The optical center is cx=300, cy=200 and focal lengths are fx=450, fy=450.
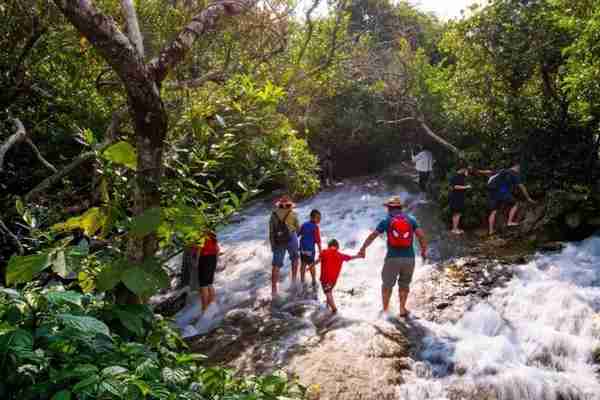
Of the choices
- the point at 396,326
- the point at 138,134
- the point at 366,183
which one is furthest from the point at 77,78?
the point at 366,183

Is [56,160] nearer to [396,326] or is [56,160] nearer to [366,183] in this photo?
[396,326]

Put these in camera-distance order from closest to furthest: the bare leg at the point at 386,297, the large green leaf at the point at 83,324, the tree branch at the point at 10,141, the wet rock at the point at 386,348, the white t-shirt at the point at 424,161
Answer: the large green leaf at the point at 83,324 < the tree branch at the point at 10,141 < the wet rock at the point at 386,348 < the bare leg at the point at 386,297 < the white t-shirt at the point at 424,161

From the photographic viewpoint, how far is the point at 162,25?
9195 millimetres

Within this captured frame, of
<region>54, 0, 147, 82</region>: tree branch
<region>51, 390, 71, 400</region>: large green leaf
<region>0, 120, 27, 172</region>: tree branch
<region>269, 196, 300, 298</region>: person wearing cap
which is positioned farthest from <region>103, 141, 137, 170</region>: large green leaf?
<region>269, 196, 300, 298</region>: person wearing cap

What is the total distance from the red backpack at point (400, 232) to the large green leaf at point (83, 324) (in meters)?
5.26

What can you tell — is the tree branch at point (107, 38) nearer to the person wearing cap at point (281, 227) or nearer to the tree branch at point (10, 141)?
the tree branch at point (10, 141)

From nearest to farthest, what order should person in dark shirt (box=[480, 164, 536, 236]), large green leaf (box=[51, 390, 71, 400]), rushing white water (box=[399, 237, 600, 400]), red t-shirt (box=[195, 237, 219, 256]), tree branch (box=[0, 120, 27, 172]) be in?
large green leaf (box=[51, 390, 71, 400]) → tree branch (box=[0, 120, 27, 172]) → rushing white water (box=[399, 237, 600, 400]) → red t-shirt (box=[195, 237, 219, 256]) → person in dark shirt (box=[480, 164, 536, 236])

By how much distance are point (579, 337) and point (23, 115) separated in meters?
10.1

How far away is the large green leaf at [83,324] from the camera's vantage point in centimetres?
232

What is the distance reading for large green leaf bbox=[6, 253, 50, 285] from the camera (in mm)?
2408

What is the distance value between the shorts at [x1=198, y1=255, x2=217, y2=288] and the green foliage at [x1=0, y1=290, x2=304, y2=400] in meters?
5.23

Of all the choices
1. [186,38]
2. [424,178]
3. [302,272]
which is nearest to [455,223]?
[424,178]

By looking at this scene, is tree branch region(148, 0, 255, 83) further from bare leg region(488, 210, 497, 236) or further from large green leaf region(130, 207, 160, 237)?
bare leg region(488, 210, 497, 236)

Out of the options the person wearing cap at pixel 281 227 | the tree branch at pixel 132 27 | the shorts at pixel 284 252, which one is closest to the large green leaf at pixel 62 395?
the tree branch at pixel 132 27
